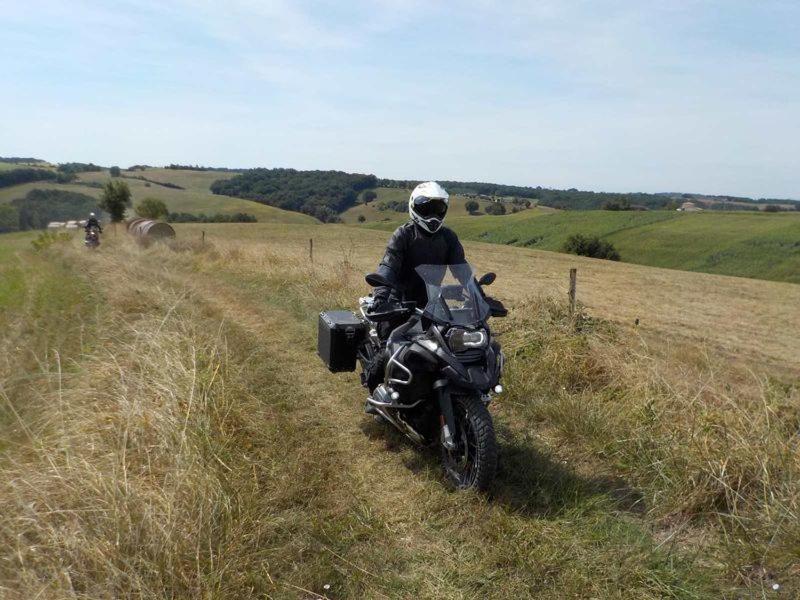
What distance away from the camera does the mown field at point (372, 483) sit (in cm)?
288

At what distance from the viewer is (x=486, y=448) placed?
370 centimetres

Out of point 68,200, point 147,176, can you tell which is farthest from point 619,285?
point 147,176

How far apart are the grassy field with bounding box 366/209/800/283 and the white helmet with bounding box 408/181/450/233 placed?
2283 inches

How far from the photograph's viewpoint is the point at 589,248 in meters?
60.9

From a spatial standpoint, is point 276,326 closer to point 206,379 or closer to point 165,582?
point 206,379

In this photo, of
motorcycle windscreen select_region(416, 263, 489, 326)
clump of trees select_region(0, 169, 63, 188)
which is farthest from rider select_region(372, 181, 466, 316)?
clump of trees select_region(0, 169, 63, 188)

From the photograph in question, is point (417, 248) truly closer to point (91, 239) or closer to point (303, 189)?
point (91, 239)

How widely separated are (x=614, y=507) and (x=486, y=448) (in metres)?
0.97

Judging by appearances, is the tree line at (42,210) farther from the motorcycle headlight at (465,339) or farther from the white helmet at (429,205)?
the motorcycle headlight at (465,339)

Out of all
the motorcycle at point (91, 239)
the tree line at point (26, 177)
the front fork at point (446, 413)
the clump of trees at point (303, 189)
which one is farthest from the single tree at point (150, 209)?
the front fork at point (446, 413)

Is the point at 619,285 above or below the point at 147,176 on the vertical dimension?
below

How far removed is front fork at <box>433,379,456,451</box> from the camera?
3991mm

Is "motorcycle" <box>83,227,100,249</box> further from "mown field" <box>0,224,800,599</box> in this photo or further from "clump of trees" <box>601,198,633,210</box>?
"clump of trees" <box>601,198,633,210</box>

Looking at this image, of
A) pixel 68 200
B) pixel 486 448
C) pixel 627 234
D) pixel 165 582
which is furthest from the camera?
pixel 627 234
